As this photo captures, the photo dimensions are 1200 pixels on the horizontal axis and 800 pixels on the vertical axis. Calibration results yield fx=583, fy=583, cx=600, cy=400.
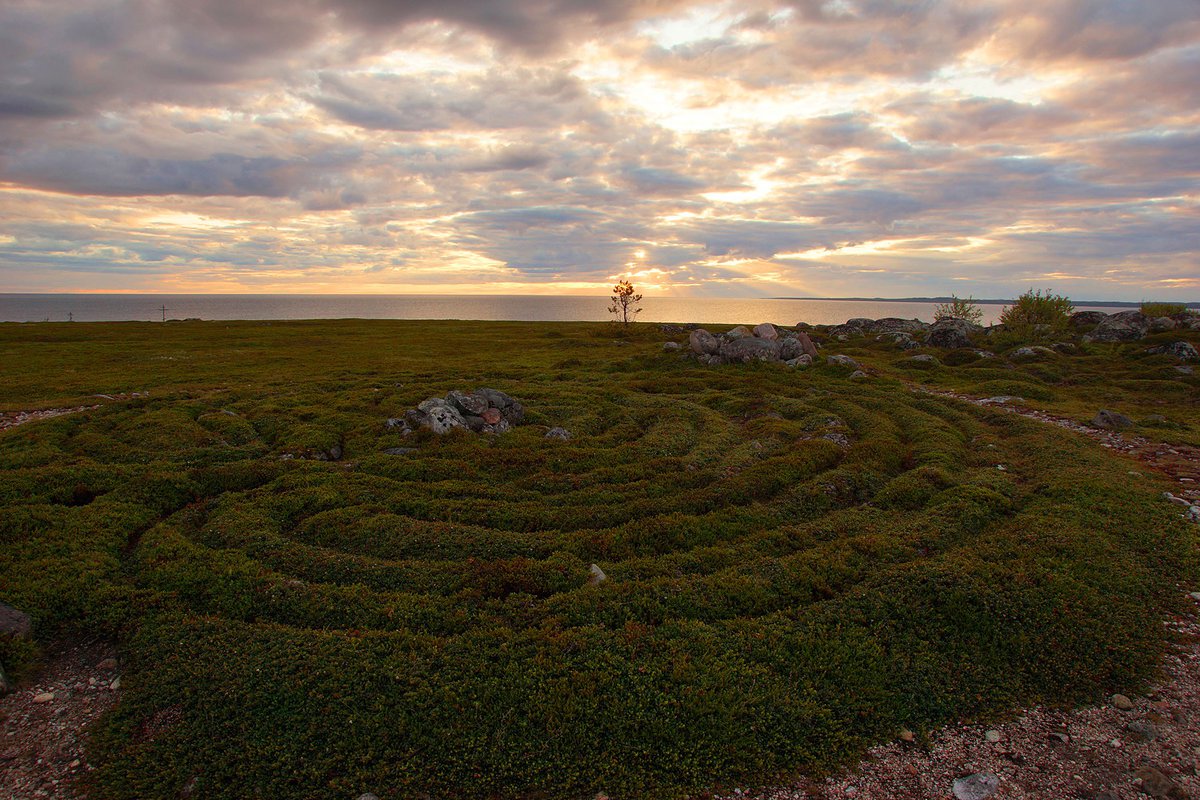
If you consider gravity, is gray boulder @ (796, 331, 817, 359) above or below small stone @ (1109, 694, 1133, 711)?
above

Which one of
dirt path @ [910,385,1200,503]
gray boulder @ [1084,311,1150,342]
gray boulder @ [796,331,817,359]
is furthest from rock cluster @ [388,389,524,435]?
gray boulder @ [1084,311,1150,342]

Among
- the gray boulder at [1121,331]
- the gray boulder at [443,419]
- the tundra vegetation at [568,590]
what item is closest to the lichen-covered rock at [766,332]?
the tundra vegetation at [568,590]

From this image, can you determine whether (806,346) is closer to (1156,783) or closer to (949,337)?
(949,337)

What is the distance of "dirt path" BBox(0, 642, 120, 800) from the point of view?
802cm

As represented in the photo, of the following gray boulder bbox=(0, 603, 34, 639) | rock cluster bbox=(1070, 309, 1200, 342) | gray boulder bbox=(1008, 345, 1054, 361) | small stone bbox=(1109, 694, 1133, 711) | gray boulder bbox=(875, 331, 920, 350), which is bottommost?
small stone bbox=(1109, 694, 1133, 711)

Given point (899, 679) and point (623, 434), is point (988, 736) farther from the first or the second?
point (623, 434)

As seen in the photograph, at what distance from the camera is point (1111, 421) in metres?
26.4

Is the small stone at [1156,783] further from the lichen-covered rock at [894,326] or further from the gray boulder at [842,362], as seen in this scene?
the lichen-covered rock at [894,326]

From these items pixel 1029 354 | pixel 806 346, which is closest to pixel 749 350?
pixel 806 346

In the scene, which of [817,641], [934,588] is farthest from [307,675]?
[934,588]

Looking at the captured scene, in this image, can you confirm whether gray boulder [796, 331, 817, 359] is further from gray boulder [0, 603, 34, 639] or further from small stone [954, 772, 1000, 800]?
gray boulder [0, 603, 34, 639]

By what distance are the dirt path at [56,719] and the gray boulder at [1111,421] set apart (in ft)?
115

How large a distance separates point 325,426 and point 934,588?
23004 millimetres

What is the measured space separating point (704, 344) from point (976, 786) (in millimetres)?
39413
